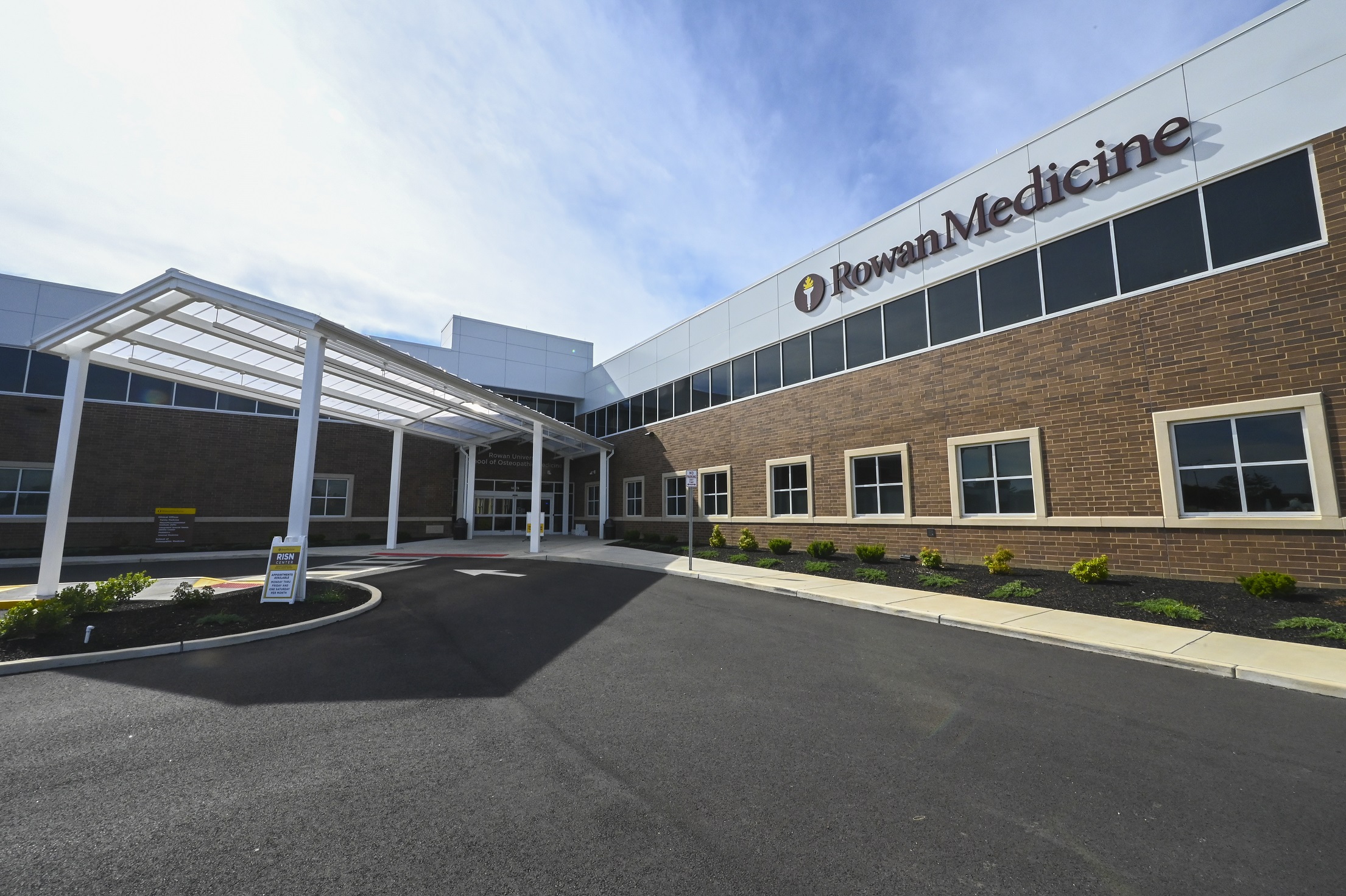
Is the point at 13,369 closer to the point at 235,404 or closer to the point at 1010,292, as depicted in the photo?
the point at 235,404

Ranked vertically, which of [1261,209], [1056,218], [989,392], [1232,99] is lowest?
[989,392]

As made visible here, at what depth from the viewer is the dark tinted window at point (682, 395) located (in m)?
24.9

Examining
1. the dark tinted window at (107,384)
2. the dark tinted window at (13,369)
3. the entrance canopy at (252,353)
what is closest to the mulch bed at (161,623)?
the entrance canopy at (252,353)

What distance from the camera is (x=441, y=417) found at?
22766 millimetres

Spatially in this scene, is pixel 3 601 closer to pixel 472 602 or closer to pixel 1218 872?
pixel 472 602

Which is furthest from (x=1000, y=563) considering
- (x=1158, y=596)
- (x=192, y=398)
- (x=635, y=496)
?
(x=192, y=398)

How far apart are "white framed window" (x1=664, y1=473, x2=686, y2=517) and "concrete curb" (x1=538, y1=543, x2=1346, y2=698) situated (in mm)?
11946

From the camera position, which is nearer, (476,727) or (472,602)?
(476,727)

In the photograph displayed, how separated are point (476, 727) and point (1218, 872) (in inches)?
193

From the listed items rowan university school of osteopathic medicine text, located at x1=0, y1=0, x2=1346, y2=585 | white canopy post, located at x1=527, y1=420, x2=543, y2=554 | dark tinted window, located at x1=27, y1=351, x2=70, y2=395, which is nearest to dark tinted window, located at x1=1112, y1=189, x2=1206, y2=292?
rowan university school of osteopathic medicine text, located at x1=0, y1=0, x2=1346, y2=585

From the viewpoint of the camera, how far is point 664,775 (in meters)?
4.06

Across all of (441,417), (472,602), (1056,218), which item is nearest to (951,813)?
(472,602)

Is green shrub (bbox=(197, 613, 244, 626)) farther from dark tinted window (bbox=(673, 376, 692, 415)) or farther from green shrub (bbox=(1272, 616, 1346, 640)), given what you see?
dark tinted window (bbox=(673, 376, 692, 415))

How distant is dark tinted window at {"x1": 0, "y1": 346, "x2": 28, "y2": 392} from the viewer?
20938 mm
